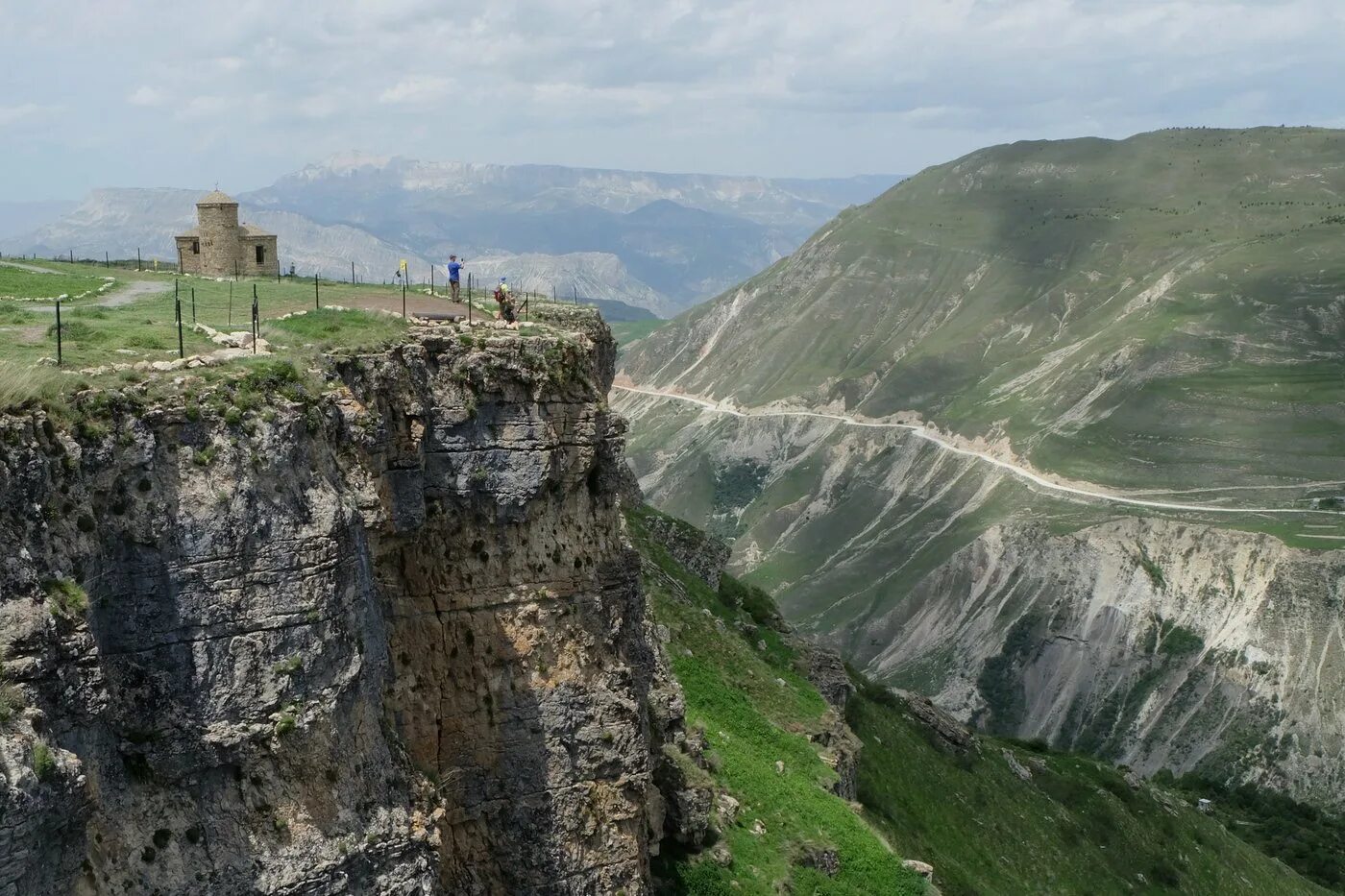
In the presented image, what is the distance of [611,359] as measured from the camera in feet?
150

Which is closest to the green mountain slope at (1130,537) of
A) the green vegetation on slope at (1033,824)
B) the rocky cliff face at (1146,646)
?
the rocky cliff face at (1146,646)

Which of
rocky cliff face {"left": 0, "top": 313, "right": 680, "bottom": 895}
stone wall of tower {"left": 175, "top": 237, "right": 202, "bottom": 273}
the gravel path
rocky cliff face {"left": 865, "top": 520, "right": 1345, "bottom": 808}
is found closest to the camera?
rocky cliff face {"left": 0, "top": 313, "right": 680, "bottom": 895}

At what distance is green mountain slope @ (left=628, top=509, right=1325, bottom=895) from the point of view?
36.8m

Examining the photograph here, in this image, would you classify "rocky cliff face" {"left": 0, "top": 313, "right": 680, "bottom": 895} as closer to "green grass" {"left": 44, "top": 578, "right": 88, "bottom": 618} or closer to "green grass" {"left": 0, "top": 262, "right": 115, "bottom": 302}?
"green grass" {"left": 44, "top": 578, "right": 88, "bottom": 618}

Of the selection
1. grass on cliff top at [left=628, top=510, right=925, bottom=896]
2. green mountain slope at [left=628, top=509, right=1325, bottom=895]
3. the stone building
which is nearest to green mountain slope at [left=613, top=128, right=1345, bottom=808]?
green mountain slope at [left=628, top=509, right=1325, bottom=895]

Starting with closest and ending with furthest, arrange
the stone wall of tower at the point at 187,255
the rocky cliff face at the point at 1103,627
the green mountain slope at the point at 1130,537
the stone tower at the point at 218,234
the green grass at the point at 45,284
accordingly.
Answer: the green grass at the point at 45,284
the stone tower at the point at 218,234
the stone wall of tower at the point at 187,255
the rocky cliff face at the point at 1103,627
the green mountain slope at the point at 1130,537

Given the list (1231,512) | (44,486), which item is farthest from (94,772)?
(1231,512)

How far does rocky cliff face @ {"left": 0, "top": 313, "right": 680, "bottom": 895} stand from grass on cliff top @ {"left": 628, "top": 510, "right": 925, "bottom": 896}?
8.31 m

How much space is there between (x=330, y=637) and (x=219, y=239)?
31273mm

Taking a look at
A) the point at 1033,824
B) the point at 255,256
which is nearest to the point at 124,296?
the point at 255,256

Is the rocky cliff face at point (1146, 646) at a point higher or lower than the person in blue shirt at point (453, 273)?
lower

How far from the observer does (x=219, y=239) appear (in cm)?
4500

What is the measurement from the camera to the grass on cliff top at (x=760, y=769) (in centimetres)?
3369

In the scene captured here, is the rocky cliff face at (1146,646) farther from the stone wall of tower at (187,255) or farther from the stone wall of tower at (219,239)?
the stone wall of tower at (219,239)
